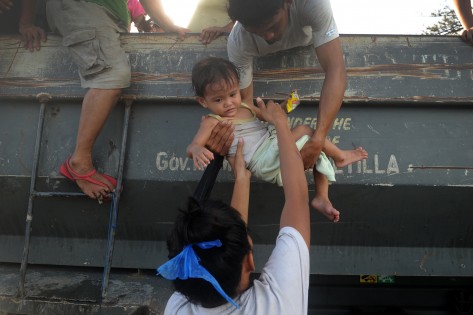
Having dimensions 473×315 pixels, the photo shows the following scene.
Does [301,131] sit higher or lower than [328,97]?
lower

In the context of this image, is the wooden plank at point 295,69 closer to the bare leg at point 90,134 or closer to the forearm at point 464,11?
the bare leg at point 90,134

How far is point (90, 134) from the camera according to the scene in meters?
2.47

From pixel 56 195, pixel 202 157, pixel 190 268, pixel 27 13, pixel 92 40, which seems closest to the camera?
pixel 190 268

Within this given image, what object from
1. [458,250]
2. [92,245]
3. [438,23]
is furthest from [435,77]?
[438,23]

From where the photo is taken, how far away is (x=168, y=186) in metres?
2.51

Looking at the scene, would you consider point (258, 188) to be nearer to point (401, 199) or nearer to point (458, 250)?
point (401, 199)

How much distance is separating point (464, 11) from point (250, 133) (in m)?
1.80

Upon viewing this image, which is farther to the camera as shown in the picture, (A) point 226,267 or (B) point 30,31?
(B) point 30,31

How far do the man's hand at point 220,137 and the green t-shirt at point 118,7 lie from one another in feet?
3.48

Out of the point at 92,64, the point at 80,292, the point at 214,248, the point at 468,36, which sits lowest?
the point at 80,292

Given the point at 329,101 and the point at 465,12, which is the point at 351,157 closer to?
the point at 329,101

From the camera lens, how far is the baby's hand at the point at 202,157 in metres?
1.98

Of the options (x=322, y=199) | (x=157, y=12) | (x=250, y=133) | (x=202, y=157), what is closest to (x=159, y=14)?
(x=157, y=12)

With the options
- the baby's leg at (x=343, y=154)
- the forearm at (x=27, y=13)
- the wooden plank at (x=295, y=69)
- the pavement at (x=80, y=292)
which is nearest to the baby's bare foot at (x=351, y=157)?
the baby's leg at (x=343, y=154)
